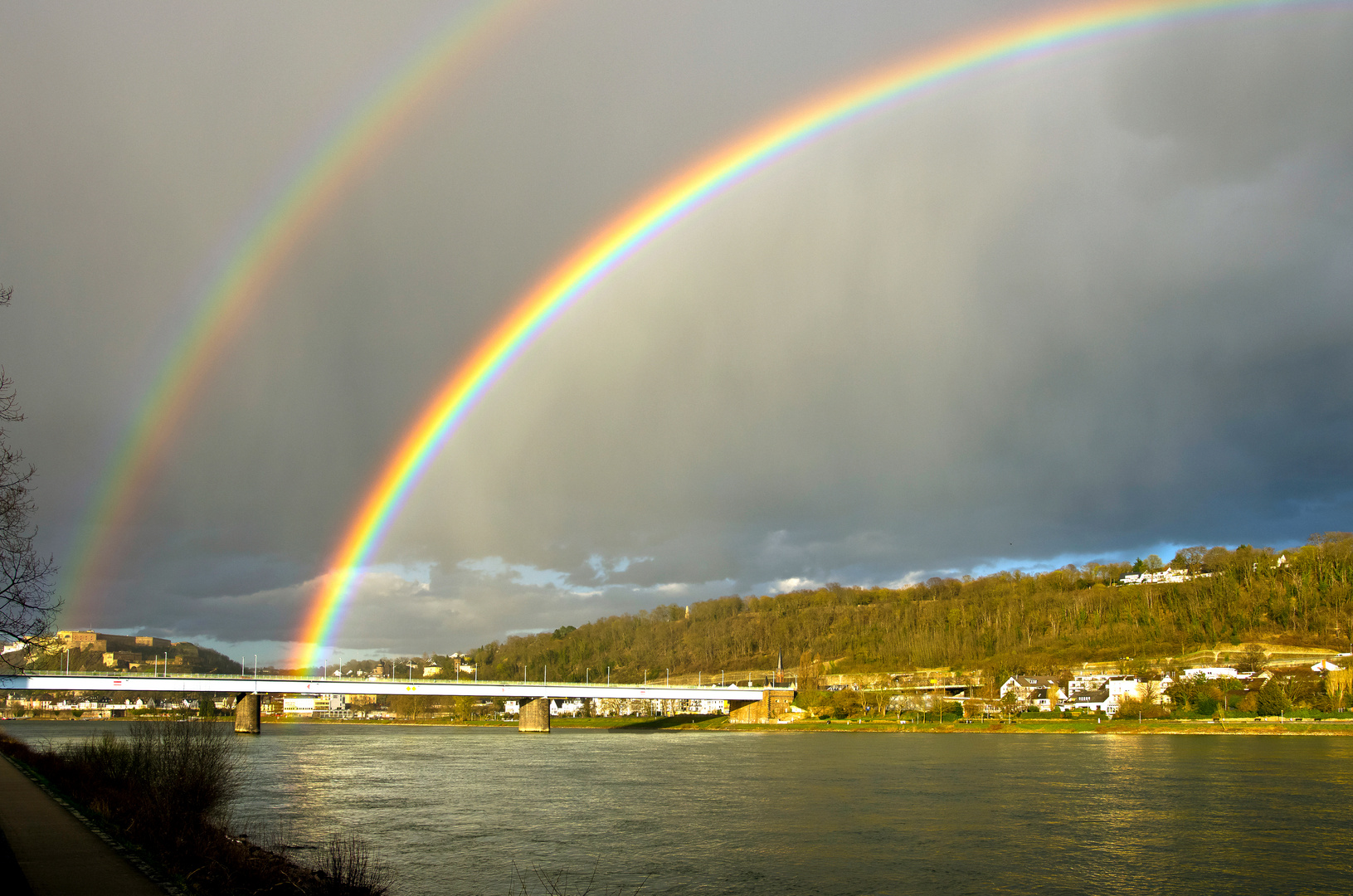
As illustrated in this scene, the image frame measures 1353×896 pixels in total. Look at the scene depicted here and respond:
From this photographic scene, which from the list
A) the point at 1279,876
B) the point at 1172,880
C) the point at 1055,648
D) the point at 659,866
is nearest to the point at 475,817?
the point at 659,866

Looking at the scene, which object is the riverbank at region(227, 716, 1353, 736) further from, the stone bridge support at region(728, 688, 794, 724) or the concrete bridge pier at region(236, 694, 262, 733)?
the concrete bridge pier at region(236, 694, 262, 733)

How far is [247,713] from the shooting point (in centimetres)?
12812

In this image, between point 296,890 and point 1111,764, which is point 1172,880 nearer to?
point 296,890

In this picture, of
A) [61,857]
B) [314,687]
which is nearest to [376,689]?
[314,687]

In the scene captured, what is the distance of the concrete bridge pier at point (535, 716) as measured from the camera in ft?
470

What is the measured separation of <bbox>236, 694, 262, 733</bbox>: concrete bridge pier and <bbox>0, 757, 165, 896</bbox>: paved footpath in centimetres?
10551

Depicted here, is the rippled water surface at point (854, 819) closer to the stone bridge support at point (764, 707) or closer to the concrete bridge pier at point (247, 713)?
the concrete bridge pier at point (247, 713)

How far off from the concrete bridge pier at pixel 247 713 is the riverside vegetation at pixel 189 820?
287ft

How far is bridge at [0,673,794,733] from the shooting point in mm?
113375

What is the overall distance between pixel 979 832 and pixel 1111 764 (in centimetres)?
3748

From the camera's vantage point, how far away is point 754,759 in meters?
80.1

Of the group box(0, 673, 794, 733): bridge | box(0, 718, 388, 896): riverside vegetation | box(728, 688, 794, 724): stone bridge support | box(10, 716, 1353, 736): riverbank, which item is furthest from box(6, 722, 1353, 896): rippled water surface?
box(728, 688, 794, 724): stone bridge support

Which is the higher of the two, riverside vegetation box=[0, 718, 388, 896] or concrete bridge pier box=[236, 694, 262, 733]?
riverside vegetation box=[0, 718, 388, 896]

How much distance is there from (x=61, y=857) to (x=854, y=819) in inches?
1185
